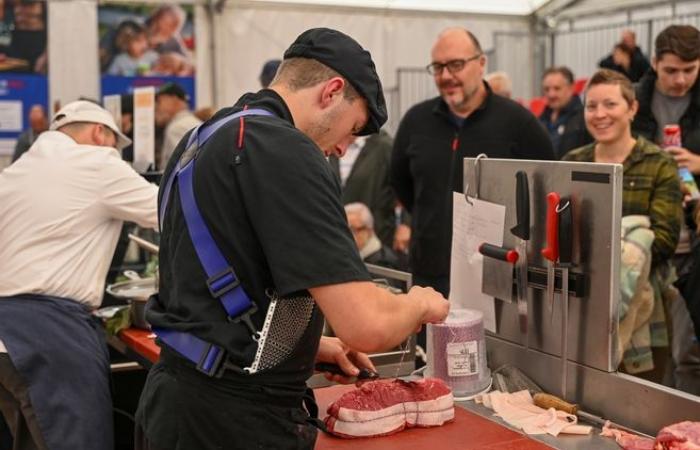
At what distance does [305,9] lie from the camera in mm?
8227

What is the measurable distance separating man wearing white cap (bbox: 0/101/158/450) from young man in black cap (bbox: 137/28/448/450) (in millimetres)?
1396

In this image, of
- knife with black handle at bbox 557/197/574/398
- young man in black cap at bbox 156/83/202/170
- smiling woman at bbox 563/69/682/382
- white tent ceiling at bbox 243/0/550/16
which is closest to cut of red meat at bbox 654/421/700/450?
knife with black handle at bbox 557/197/574/398

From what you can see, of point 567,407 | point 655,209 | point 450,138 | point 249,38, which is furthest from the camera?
point 249,38

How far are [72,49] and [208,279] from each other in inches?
249

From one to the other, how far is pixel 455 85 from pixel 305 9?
4611mm

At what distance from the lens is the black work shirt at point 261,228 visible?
1659mm

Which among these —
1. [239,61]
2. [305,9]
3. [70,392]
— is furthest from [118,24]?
[70,392]

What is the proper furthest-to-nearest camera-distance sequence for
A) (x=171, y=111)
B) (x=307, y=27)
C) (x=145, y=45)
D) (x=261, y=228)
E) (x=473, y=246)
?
1. (x=307, y=27)
2. (x=145, y=45)
3. (x=171, y=111)
4. (x=473, y=246)
5. (x=261, y=228)

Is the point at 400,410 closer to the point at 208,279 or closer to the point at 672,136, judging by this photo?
the point at 208,279

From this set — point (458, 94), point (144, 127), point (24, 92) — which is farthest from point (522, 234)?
point (24, 92)

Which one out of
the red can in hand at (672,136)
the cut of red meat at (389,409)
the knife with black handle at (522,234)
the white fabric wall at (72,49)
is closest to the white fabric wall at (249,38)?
the white fabric wall at (72,49)

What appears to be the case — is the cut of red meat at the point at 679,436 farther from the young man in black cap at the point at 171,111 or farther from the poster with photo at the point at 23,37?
the poster with photo at the point at 23,37

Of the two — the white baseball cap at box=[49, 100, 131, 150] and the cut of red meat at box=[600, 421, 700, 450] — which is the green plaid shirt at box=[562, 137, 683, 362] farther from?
the white baseball cap at box=[49, 100, 131, 150]

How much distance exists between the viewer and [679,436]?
187 centimetres
